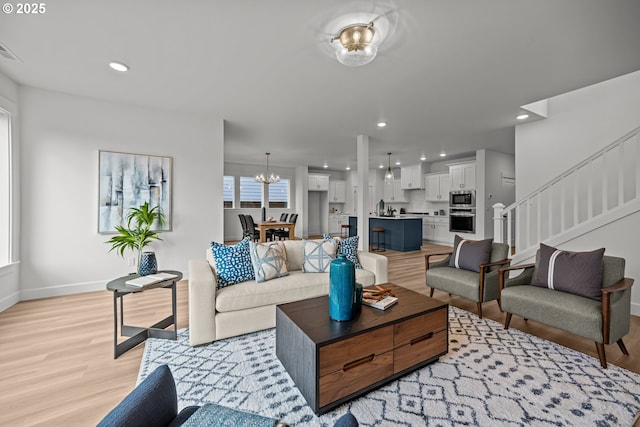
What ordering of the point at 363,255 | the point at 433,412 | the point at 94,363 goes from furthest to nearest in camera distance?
the point at 363,255 → the point at 94,363 → the point at 433,412

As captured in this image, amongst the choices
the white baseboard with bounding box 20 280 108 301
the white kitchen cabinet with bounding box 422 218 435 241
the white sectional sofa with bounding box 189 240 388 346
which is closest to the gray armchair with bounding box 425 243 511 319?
the white sectional sofa with bounding box 189 240 388 346

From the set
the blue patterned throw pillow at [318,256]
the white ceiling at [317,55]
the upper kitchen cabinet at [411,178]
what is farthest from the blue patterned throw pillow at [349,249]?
the upper kitchen cabinet at [411,178]

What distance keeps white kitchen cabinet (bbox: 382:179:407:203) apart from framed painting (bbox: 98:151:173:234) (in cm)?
722

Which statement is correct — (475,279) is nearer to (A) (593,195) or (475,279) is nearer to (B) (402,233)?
(A) (593,195)

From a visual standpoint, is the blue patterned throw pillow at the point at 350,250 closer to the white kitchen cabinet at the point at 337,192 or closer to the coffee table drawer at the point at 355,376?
the coffee table drawer at the point at 355,376

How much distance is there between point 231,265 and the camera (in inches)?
103

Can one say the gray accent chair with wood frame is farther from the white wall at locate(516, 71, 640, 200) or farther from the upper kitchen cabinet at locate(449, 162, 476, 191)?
the upper kitchen cabinet at locate(449, 162, 476, 191)

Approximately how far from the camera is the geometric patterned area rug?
1531 mm

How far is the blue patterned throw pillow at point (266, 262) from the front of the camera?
8.66 ft

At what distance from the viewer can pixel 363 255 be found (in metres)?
3.30

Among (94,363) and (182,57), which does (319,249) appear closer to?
(94,363)

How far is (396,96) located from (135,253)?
4.24 metres

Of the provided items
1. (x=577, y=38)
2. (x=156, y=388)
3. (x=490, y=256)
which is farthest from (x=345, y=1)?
(x=490, y=256)

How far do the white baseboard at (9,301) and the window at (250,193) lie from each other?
6215mm
